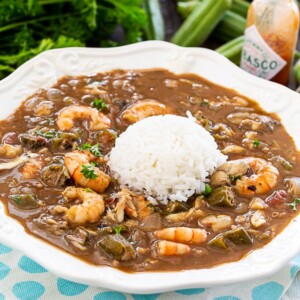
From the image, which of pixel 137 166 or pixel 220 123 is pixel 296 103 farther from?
pixel 137 166

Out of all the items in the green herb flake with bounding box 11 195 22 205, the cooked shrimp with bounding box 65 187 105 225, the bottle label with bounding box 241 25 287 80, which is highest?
the cooked shrimp with bounding box 65 187 105 225

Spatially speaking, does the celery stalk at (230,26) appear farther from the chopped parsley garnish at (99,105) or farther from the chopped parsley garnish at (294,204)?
the chopped parsley garnish at (294,204)

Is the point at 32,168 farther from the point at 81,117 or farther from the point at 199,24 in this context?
the point at 199,24

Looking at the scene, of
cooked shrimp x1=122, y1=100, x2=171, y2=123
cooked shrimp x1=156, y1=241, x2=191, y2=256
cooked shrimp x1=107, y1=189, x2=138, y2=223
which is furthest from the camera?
cooked shrimp x1=122, y1=100, x2=171, y2=123

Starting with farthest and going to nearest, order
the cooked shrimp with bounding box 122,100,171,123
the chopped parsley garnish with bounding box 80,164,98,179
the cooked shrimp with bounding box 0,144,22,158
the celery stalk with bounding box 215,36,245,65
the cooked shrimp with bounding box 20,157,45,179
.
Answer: the celery stalk with bounding box 215,36,245,65 < the cooked shrimp with bounding box 122,100,171,123 < the cooked shrimp with bounding box 0,144,22,158 < the cooked shrimp with bounding box 20,157,45,179 < the chopped parsley garnish with bounding box 80,164,98,179

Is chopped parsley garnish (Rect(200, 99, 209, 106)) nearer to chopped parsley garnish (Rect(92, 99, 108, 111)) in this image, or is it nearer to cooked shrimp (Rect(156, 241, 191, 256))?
chopped parsley garnish (Rect(92, 99, 108, 111))

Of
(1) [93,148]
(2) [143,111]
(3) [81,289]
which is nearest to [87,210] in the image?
(3) [81,289]

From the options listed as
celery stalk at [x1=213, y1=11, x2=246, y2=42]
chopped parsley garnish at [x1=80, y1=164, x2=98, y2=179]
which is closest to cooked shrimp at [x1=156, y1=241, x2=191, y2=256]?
chopped parsley garnish at [x1=80, y1=164, x2=98, y2=179]

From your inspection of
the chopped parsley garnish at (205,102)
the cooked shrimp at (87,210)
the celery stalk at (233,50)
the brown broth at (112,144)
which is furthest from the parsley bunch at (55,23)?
the cooked shrimp at (87,210)
